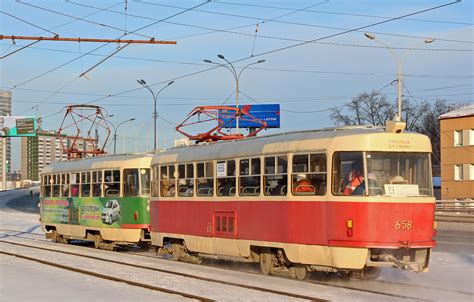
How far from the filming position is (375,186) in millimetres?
12227

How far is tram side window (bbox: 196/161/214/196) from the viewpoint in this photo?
1598 cm

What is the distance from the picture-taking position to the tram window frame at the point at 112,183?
20859 mm

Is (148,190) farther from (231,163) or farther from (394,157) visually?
(394,157)

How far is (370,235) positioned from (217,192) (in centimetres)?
446

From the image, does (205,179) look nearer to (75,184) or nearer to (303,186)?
(303,186)

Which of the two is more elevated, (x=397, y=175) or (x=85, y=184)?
(x=397, y=175)

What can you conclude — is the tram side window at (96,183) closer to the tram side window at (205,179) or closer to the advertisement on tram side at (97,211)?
the advertisement on tram side at (97,211)

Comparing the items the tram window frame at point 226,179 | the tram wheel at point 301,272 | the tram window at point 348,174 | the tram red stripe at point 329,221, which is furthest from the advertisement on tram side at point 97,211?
the tram window at point 348,174

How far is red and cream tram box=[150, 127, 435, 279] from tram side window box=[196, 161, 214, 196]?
26cm

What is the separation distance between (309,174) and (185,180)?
192 inches

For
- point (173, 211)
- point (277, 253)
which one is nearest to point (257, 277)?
point (277, 253)

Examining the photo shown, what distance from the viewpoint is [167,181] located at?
1808 cm

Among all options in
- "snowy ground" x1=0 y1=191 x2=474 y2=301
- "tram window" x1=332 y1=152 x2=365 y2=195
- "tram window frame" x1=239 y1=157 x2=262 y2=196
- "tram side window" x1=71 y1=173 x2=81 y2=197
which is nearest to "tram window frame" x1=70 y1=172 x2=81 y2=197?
"tram side window" x1=71 y1=173 x2=81 y2=197

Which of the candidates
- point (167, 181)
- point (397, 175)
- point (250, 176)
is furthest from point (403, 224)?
point (167, 181)
